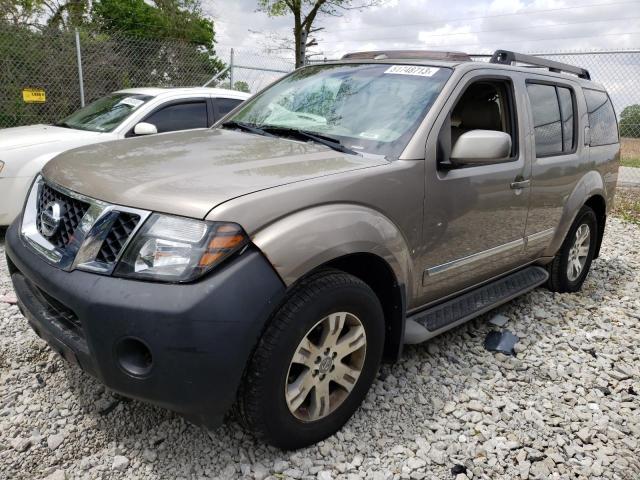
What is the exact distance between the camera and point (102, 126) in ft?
18.7

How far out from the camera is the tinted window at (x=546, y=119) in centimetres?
364

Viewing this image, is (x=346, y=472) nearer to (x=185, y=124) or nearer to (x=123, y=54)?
(x=185, y=124)

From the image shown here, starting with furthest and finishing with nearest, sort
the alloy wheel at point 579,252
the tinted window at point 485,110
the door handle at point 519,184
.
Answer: the alloy wheel at point 579,252
the tinted window at point 485,110
the door handle at point 519,184

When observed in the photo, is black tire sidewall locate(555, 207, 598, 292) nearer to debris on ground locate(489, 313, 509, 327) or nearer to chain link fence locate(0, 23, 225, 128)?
debris on ground locate(489, 313, 509, 327)

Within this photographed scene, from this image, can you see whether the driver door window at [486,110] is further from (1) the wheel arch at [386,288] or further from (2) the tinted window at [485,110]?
(1) the wheel arch at [386,288]

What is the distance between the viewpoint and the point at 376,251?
2.43 metres

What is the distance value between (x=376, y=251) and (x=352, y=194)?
0.94 feet

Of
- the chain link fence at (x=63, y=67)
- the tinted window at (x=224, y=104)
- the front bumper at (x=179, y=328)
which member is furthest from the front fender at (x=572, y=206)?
the chain link fence at (x=63, y=67)

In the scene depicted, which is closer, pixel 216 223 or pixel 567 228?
pixel 216 223

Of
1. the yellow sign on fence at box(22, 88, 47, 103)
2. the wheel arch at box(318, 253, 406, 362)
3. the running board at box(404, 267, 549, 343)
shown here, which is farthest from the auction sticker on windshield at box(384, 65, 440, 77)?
the yellow sign on fence at box(22, 88, 47, 103)

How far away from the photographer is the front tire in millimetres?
2080

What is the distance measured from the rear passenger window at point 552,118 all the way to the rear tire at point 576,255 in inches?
28.2

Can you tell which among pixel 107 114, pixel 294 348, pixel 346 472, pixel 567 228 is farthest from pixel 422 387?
pixel 107 114

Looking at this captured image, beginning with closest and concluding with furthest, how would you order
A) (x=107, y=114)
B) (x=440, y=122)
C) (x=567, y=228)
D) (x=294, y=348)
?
(x=294, y=348) < (x=440, y=122) < (x=567, y=228) < (x=107, y=114)
